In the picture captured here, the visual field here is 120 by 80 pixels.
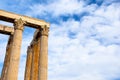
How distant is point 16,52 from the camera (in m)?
26.2

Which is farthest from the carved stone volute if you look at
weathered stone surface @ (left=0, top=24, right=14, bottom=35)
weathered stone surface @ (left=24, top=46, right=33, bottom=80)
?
weathered stone surface @ (left=0, top=24, right=14, bottom=35)

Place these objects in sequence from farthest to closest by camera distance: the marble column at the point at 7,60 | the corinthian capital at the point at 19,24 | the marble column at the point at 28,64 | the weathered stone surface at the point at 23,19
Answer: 1. the marble column at the point at 7,60
2. the marble column at the point at 28,64
3. the weathered stone surface at the point at 23,19
4. the corinthian capital at the point at 19,24

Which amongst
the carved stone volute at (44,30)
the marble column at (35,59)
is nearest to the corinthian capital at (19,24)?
the carved stone volute at (44,30)

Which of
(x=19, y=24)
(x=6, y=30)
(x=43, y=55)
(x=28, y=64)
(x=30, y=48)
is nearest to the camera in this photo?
(x=43, y=55)

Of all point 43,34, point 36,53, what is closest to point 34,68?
point 36,53

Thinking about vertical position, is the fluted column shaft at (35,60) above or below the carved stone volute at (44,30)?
below

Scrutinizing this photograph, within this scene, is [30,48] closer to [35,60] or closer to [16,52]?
[35,60]

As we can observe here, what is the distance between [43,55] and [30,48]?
17.1ft

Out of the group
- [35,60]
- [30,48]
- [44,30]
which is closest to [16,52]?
[35,60]

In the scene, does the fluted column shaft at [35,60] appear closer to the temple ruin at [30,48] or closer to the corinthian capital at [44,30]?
the temple ruin at [30,48]

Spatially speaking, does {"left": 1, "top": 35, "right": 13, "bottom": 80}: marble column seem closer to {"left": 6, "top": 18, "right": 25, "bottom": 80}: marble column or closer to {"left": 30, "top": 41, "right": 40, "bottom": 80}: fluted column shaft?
{"left": 30, "top": 41, "right": 40, "bottom": 80}: fluted column shaft

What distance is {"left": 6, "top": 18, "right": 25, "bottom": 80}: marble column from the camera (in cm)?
2498

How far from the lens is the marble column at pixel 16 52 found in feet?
82.0

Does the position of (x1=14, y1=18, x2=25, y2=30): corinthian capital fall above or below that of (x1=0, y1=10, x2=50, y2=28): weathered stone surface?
below
